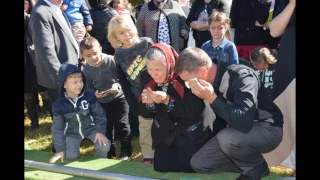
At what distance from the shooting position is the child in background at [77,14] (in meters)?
4.93

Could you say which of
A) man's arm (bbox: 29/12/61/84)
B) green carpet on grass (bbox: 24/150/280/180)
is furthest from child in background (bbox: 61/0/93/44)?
green carpet on grass (bbox: 24/150/280/180)

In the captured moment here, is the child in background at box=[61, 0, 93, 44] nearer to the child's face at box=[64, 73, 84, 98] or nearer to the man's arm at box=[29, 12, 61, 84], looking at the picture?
the man's arm at box=[29, 12, 61, 84]

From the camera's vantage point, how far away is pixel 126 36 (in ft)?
13.6

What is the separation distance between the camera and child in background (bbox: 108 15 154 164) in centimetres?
414

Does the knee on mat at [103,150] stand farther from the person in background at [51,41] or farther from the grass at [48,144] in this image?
the person in background at [51,41]

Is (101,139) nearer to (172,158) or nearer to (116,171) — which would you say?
(116,171)

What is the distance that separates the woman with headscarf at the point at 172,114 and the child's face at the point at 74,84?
2.11 ft

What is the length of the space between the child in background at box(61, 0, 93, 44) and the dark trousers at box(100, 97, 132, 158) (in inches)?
34.0

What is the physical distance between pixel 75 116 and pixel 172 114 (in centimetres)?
95

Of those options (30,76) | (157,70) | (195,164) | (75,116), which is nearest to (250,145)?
(195,164)

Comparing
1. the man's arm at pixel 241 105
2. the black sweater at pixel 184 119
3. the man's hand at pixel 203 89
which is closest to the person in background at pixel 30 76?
the black sweater at pixel 184 119

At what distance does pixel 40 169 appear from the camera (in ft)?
13.3

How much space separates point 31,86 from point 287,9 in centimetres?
309
